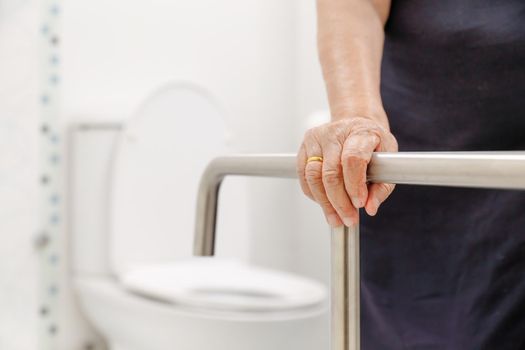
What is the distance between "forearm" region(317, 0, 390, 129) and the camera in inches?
23.5

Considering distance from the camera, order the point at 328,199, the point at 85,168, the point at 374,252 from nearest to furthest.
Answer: the point at 328,199
the point at 374,252
the point at 85,168

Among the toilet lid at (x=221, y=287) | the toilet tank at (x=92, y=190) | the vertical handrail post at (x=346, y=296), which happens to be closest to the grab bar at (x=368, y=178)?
the vertical handrail post at (x=346, y=296)

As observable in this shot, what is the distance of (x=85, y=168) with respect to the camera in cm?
150

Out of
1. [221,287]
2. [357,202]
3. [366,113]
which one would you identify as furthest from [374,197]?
[221,287]

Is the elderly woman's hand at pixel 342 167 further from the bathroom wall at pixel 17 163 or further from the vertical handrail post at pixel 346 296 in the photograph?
the bathroom wall at pixel 17 163

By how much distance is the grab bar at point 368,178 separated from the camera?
30 cm

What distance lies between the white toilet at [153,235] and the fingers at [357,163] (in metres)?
0.85

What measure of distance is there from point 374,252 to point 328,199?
11.0 inches

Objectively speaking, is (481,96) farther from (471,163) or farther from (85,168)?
(85,168)

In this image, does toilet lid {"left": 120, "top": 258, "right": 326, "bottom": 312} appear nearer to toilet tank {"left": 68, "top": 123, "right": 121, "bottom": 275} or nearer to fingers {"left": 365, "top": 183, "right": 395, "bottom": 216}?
toilet tank {"left": 68, "top": 123, "right": 121, "bottom": 275}

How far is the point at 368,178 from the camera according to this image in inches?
15.7

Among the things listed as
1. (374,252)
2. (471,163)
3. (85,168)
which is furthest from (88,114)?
(471,163)

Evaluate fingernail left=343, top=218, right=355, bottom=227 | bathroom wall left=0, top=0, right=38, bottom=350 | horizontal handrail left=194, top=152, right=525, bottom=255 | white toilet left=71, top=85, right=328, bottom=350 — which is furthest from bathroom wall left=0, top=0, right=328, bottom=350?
fingernail left=343, top=218, right=355, bottom=227

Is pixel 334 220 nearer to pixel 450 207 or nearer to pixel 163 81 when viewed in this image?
pixel 450 207
